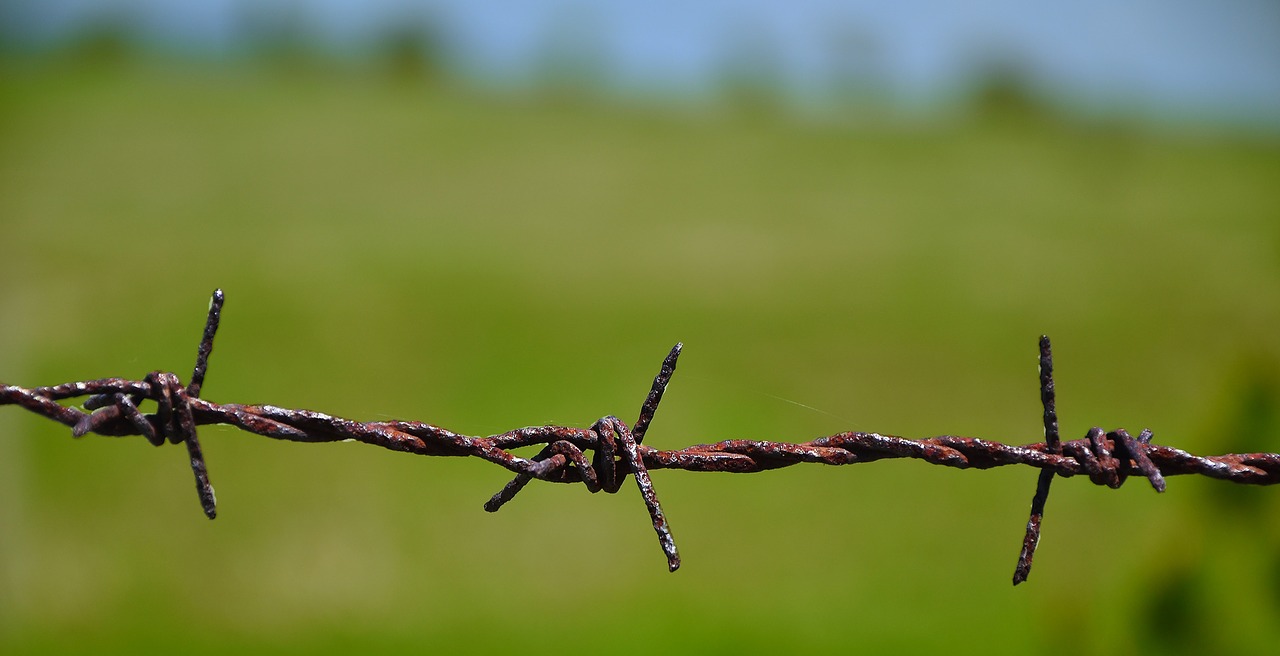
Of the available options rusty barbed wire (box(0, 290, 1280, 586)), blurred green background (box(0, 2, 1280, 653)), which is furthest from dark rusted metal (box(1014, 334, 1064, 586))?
blurred green background (box(0, 2, 1280, 653))

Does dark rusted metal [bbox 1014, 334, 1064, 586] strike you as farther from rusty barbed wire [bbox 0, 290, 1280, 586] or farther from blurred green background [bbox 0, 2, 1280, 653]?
blurred green background [bbox 0, 2, 1280, 653]

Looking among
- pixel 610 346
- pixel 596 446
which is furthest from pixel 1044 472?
pixel 610 346

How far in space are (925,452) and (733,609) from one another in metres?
3.74

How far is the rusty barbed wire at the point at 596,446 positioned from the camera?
0.85 meters

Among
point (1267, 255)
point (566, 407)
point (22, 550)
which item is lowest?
point (22, 550)

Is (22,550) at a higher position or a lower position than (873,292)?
lower

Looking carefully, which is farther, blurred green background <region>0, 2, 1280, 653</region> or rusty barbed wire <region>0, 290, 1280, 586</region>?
blurred green background <region>0, 2, 1280, 653</region>

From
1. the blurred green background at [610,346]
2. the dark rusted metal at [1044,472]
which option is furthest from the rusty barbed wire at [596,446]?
the blurred green background at [610,346]

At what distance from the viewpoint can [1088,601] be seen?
4402 mm

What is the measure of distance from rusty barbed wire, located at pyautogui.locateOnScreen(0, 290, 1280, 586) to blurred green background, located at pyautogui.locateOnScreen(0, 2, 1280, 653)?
3.21 metres

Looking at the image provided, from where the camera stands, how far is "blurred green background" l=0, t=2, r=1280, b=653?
469cm

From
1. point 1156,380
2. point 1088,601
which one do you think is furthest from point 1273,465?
point 1156,380

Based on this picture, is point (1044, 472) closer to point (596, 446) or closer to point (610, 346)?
point (596, 446)

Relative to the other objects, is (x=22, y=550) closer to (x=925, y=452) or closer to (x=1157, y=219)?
(x=925, y=452)
